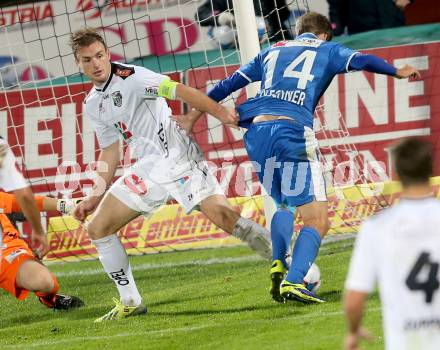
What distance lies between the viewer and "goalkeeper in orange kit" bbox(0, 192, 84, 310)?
322 inches

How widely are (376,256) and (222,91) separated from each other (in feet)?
12.2

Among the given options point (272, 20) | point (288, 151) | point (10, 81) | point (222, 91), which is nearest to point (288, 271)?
point (288, 151)

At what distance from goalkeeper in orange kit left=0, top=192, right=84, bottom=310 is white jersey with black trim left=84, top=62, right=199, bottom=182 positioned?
96cm

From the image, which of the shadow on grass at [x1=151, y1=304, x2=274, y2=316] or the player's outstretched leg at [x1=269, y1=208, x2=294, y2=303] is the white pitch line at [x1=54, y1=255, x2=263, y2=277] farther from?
the player's outstretched leg at [x1=269, y1=208, x2=294, y2=303]

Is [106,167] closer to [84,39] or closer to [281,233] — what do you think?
[84,39]

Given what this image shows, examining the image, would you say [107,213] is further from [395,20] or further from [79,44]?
[395,20]

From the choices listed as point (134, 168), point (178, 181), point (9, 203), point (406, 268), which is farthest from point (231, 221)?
point (406, 268)

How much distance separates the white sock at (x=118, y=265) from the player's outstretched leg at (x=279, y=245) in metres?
1.15

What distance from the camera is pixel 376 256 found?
3.99m

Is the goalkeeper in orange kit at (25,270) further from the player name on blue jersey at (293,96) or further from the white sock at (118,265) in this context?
the player name on blue jersey at (293,96)

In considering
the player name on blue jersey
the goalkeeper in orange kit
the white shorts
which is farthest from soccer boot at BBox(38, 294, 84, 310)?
the player name on blue jersey

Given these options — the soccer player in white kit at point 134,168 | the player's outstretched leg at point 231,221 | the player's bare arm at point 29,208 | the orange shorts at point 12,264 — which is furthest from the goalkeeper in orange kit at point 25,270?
the player's bare arm at point 29,208

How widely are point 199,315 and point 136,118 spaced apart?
4.78 feet

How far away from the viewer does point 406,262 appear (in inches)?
158
